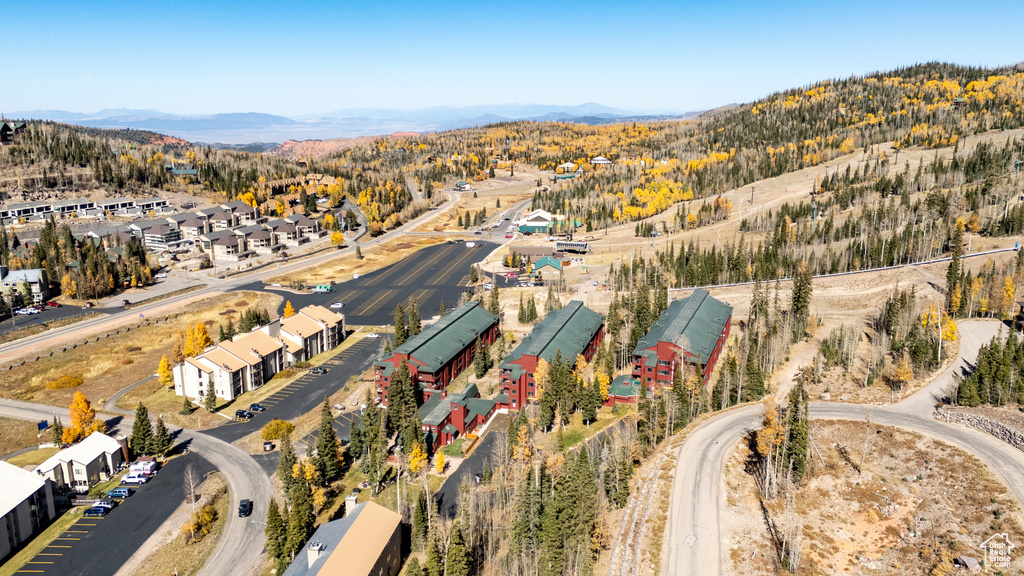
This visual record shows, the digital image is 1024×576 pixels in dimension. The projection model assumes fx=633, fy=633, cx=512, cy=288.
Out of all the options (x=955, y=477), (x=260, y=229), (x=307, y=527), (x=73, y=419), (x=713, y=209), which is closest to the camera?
(x=307, y=527)

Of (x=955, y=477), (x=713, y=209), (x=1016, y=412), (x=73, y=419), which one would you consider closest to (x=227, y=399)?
(x=73, y=419)

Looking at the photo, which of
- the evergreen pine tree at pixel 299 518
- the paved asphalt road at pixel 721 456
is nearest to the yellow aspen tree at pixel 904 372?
the paved asphalt road at pixel 721 456

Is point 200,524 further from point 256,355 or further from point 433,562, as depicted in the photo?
point 256,355

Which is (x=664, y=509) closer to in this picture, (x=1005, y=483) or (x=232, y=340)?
(x=1005, y=483)

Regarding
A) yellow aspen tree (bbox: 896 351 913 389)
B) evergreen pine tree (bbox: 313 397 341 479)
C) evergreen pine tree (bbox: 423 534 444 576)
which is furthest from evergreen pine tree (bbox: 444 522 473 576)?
yellow aspen tree (bbox: 896 351 913 389)

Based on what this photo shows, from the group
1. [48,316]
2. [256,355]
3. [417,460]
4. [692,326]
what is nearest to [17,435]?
[256,355]

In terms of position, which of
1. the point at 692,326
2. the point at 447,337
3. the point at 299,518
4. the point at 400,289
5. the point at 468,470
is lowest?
the point at 468,470
